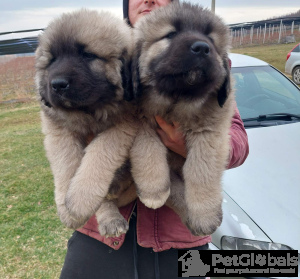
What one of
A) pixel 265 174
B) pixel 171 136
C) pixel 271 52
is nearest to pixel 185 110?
pixel 171 136

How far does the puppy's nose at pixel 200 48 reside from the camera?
1374 millimetres

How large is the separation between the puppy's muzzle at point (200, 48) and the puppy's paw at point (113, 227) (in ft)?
2.65

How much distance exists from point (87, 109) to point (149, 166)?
1.24 feet

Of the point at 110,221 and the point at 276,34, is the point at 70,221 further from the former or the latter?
the point at 276,34

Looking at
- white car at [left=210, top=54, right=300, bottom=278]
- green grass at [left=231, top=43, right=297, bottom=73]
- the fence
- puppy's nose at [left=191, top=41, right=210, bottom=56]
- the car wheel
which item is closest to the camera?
puppy's nose at [left=191, top=41, right=210, bottom=56]

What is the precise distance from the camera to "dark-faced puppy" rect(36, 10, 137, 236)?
147cm

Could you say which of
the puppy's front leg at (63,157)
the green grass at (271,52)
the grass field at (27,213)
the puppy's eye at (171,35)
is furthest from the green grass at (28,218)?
the green grass at (271,52)

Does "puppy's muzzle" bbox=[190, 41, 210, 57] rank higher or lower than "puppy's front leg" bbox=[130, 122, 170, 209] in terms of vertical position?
higher

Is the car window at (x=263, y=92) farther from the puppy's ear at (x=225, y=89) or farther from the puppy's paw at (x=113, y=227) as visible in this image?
the puppy's paw at (x=113, y=227)

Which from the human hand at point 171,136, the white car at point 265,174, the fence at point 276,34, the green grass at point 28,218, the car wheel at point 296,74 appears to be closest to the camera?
the human hand at point 171,136

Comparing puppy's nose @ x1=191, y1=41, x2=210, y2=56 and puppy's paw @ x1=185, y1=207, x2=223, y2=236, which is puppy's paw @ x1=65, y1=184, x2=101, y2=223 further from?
puppy's nose @ x1=191, y1=41, x2=210, y2=56

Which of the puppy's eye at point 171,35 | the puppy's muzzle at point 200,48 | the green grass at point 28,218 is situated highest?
the puppy's eye at point 171,35

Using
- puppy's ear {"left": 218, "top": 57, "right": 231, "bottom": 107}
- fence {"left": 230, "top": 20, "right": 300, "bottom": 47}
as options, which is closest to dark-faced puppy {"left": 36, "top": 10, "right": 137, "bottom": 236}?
puppy's ear {"left": 218, "top": 57, "right": 231, "bottom": 107}

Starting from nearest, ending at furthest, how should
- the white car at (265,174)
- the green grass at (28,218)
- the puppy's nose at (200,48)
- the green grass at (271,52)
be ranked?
the puppy's nose at (200,48) → the white car at (265,174) → the green grass at (28,218) → the green grass at (271,52)
